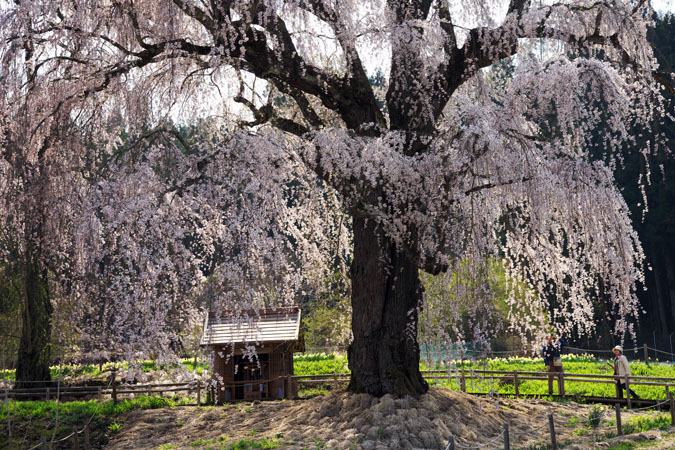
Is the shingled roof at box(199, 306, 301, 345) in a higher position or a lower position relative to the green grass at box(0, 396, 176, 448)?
higher

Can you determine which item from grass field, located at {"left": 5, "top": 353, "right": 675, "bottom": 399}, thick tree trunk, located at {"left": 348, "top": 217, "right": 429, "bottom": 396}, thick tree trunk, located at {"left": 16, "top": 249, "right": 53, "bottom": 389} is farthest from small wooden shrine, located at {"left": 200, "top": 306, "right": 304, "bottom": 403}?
thick tree trunk, located at {"left": 16, "top": 249, "right": 53, "bottom": 389}

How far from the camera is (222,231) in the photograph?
772cm

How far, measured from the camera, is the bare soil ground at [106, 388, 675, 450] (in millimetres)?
9742

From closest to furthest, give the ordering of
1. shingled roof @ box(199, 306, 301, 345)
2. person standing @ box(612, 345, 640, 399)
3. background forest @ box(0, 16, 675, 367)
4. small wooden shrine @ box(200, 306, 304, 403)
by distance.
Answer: person standing @ box(612, 345, 640, 399) < shingled roof @ box(199, 306, 301, 345) < small wooden shrine @ box(200, 306, 304, 403) < background forest @ box(0, 16, 675, 367)

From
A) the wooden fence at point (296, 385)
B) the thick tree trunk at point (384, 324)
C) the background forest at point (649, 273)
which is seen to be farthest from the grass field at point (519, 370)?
the background forest at point (649, 273)

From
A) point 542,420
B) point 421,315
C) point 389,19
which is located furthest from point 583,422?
point 389,19

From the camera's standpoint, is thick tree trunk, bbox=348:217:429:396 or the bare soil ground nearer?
the bare soil ground

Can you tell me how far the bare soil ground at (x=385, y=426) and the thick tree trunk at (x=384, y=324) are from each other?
318 mm

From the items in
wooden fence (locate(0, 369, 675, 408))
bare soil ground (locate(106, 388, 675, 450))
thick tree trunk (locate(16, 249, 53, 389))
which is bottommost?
bare soil ground (locate(106, 388, 675, 450))

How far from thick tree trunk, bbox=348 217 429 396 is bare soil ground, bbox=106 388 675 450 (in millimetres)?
318

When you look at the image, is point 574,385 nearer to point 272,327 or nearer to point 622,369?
point 622,369

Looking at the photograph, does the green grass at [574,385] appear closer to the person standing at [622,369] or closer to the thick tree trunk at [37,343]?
the person standing at [622,369]

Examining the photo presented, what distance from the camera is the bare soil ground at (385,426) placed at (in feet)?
32.0

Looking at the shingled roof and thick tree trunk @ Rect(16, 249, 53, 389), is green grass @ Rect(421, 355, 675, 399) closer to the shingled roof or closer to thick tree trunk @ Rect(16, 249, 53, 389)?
the shingled roof
